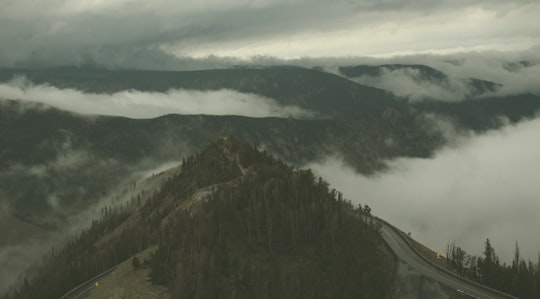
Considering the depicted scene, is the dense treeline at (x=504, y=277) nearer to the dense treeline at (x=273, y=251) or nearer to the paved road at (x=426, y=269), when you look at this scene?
the paved road at (x=426, y=269)

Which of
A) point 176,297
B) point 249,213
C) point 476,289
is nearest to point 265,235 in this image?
point 249,213

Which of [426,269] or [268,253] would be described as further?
[426,269]

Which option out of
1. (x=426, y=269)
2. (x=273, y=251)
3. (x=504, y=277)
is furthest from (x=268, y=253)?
(x=504, y=277)

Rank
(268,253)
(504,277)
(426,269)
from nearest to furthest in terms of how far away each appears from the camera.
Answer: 1. (504,277)
2. (268,253)
3. (426,269)

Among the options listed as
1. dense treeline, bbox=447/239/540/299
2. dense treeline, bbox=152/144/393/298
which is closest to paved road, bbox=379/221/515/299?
dense treeline, bbox=152/144/393/298

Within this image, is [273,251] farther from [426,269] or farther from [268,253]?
[426,269]

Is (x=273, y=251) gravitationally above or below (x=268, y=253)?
below
